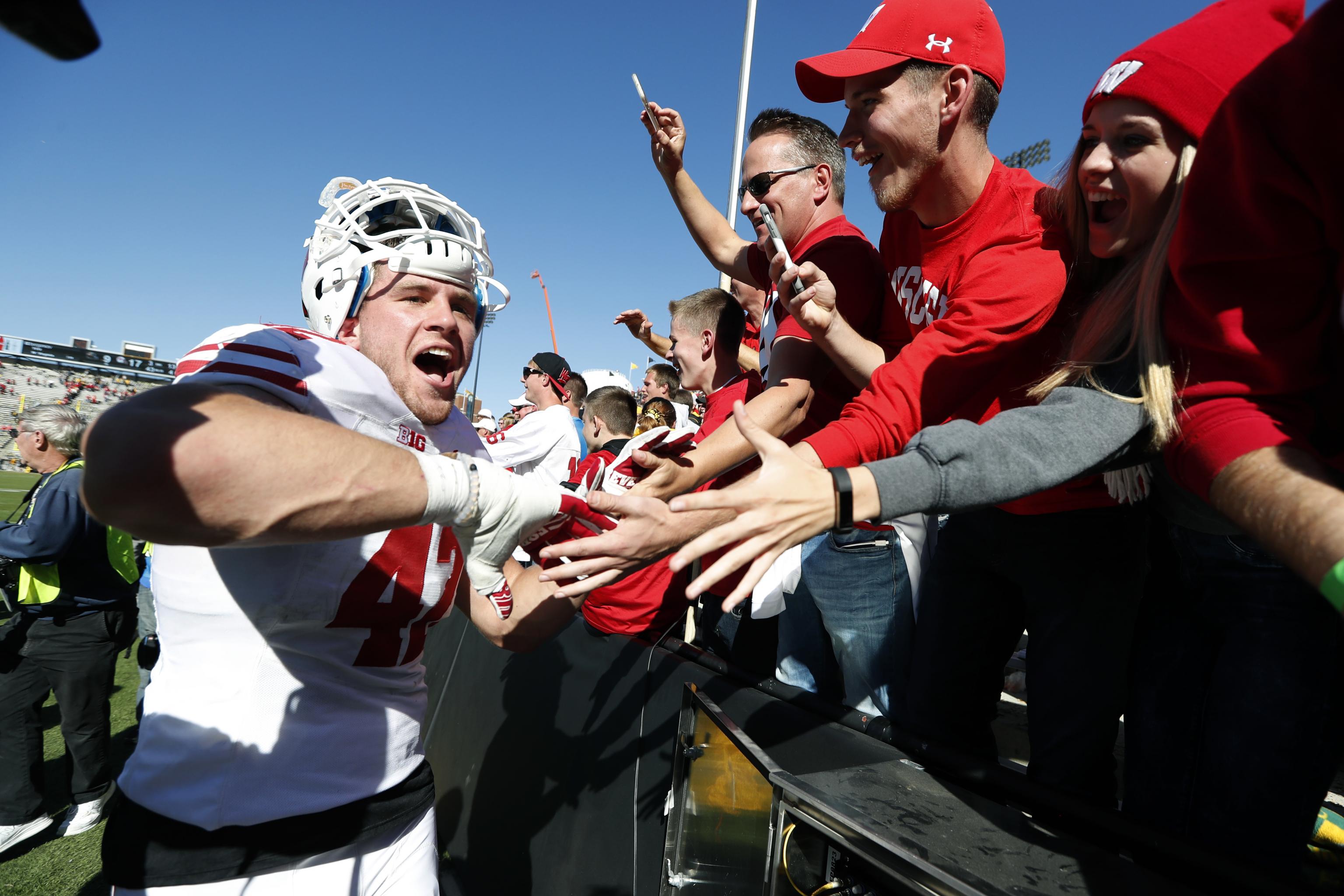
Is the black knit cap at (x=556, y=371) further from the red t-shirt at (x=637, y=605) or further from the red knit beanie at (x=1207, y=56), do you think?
the red knit beanie at (x=1207, y=56)

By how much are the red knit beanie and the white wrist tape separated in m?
1.73

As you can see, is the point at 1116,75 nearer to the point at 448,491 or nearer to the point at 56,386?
the point at 448,491

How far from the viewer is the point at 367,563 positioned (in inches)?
74.5

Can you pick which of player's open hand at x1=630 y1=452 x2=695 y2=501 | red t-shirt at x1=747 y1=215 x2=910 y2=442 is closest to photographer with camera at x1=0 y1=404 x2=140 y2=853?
player's open hand at x1=630 y1=452 x2=695 y2=501

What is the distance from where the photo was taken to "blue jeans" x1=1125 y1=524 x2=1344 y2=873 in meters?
1.41

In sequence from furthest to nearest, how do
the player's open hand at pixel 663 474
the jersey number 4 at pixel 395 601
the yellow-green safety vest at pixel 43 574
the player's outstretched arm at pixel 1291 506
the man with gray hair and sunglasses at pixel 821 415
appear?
the yellow-green safety vest at pixel 43 574
the man with gray hair and sunglasses at pixel 821 415
the player's open hand at pixel 663 474
the jersey number 4 at pixel 395 601
the player's outstretched arm at pixel 1291 506

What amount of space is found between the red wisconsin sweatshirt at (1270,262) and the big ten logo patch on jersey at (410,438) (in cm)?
185

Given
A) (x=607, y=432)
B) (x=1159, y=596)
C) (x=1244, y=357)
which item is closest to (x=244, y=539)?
(x=1244, y=357)

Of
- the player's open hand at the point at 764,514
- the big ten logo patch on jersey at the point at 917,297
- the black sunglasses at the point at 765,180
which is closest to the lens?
the player's open hand at the point at 764,514

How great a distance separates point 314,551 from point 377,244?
969 millimetres

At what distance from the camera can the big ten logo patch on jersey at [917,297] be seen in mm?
2260

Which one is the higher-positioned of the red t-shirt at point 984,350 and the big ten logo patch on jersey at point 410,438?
the red t-shirt at point 984,350

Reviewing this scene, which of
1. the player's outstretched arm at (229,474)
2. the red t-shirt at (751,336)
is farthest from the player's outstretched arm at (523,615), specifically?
the red t-shirt at (751,336)

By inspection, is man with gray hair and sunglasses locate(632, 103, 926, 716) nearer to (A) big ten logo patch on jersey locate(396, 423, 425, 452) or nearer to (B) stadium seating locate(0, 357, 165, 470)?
(A) big ten logo patch on jersey locate(396, 423, 425, 452)
